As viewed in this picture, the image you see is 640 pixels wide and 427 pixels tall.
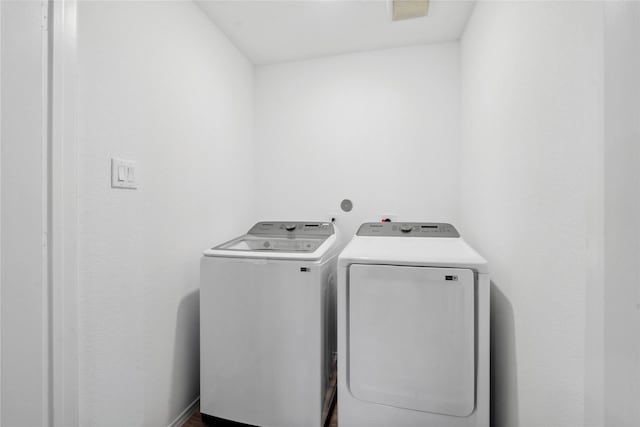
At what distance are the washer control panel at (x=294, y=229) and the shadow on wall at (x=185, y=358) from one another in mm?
600

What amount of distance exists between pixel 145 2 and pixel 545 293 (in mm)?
2004

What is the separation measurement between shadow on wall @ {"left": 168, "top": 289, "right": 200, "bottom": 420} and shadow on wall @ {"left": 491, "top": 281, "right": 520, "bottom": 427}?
1.59 metres

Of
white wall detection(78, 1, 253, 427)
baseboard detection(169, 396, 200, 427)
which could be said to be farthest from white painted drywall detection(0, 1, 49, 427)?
baseboard detection(169, 396, 200, 427)

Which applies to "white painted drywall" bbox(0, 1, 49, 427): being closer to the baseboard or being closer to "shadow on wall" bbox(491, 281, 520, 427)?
the baseboard

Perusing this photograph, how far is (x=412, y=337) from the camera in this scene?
1114mm

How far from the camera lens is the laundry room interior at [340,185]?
62cm

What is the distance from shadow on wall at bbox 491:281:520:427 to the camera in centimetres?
107

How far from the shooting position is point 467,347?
1.07 meters

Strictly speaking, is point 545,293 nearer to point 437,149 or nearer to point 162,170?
point 437,149

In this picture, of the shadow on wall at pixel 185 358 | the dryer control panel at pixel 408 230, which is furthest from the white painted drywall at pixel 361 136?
the shadow on wall at pixel 185 358

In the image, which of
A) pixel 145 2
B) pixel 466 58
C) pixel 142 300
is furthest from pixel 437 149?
pixel 142 300

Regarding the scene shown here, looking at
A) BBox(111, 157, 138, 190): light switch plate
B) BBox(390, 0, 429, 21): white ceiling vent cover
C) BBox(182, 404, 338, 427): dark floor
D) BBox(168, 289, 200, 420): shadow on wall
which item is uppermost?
BBox(390, 0, 429, 21): white ceiling vent cover

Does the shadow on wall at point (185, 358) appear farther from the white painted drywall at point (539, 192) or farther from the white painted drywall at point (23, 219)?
the white painted drywall at point (539, 192)

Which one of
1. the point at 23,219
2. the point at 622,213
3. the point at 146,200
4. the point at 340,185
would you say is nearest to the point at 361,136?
the point at 340,185
